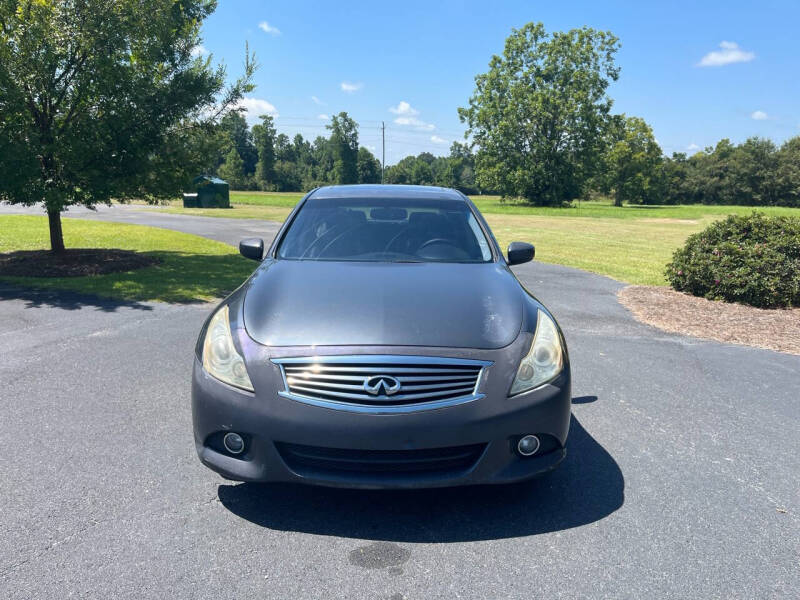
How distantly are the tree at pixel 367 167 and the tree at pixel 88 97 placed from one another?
111 metres

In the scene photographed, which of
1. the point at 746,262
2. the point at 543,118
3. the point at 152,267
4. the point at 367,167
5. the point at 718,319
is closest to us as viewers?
the point at 718,319

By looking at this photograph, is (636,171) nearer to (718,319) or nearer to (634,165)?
(634,165)

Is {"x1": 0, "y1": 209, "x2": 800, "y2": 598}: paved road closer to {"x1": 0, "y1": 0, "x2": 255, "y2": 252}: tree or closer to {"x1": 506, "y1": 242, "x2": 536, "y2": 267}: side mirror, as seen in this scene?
{"x1": 506, "y1": 242, "x2": 536, "y2": 267}: side mirror

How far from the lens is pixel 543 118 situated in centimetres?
6044

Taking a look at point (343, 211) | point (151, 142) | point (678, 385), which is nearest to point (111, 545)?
point (343, 211)

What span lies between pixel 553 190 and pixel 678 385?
190ft

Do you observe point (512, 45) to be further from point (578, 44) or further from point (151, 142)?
point (151, 142)

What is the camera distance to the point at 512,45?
2426 inches

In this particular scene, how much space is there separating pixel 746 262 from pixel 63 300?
10.6m

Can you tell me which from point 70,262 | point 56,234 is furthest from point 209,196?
point 70,262

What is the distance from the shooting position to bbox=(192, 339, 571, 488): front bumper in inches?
107

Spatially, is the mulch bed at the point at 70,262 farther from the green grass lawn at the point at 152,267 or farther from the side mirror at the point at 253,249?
the side mirror at the point at 253,249

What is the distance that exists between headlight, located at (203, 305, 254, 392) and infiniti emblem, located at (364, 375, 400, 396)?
0.57 meters

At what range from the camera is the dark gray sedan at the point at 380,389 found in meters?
2.74
